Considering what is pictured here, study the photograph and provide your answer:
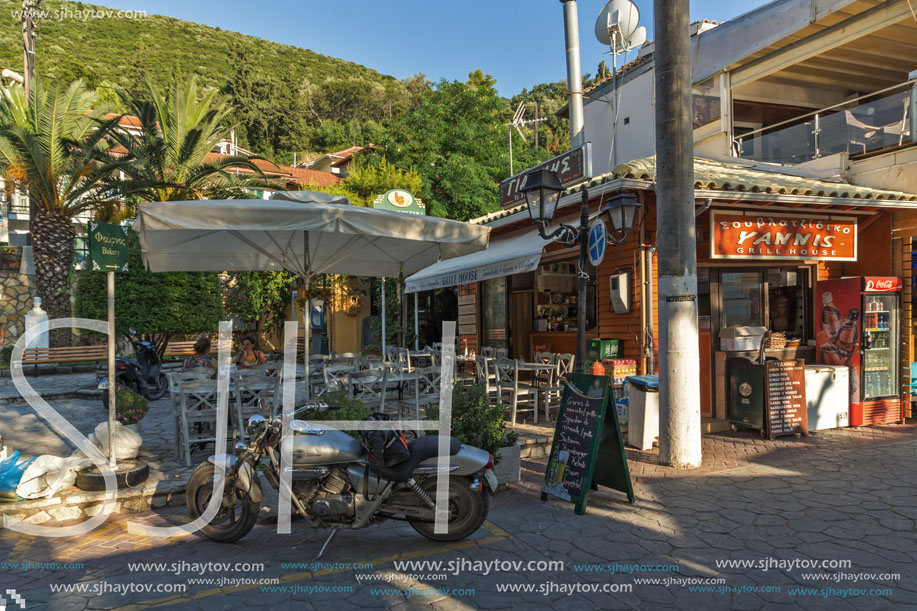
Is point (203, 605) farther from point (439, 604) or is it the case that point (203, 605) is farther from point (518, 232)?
point (518, 232)

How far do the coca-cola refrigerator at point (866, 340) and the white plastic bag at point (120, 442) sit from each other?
9001 millimetres

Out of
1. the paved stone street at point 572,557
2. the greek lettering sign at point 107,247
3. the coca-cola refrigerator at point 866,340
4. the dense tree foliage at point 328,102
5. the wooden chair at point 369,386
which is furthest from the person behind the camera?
the dense tree foliage at point 328,102

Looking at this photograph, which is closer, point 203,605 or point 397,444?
point 203,605

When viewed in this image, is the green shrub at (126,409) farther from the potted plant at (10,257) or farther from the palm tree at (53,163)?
the potted plant at (10,257)

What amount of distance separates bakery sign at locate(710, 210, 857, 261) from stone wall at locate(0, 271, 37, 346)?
22.2m

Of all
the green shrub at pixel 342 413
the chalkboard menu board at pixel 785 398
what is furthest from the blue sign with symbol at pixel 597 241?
the green shrub at pixel 342 413

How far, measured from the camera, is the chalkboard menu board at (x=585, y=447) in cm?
472

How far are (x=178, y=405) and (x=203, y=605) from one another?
328 centimetres

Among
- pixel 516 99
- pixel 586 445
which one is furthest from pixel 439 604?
pixel 516 99

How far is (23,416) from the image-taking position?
8.93m

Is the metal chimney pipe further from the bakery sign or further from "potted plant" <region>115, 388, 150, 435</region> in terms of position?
"potted plant" <region>115, 388, 150, 435</region>

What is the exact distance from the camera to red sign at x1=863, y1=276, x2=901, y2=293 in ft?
25.2

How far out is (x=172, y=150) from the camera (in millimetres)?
15352

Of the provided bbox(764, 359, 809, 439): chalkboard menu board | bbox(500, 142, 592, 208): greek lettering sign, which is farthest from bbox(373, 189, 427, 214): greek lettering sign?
bbox(764, 359, 809, 439): chalkboard menu board
